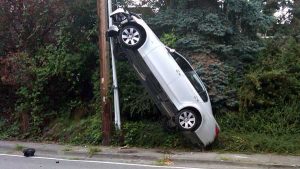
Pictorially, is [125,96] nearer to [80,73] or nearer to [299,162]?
[80,73]

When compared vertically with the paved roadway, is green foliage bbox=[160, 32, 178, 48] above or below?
above

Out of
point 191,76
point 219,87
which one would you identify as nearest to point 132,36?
point 191,76

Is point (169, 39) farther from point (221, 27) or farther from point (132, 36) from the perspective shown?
point (132, 36)

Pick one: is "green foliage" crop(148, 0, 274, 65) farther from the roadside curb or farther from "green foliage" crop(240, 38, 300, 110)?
the roadside curb

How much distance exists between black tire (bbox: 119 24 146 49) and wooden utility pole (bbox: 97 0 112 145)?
4.86 feet

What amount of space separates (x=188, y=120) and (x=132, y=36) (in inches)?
94.7

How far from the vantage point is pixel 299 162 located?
10430mm

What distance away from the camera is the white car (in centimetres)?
1132

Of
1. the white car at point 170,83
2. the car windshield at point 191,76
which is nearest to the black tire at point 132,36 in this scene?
the white car at point 170,83

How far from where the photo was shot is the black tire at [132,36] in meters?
11.4

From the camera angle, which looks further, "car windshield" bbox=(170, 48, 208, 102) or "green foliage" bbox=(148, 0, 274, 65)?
"green foliage" bbox=(148, 0, 274, 65)

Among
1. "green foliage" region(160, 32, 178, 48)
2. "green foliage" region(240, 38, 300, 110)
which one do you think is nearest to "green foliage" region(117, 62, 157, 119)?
"green foliage" region(160, 32, 178, 48)

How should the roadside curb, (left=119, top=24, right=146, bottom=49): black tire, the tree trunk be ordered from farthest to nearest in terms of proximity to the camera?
the tree trunk
(left=119, top=24, right=146, bottom=49): black tire
the roadside curb

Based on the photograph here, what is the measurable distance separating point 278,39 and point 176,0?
131 inches
